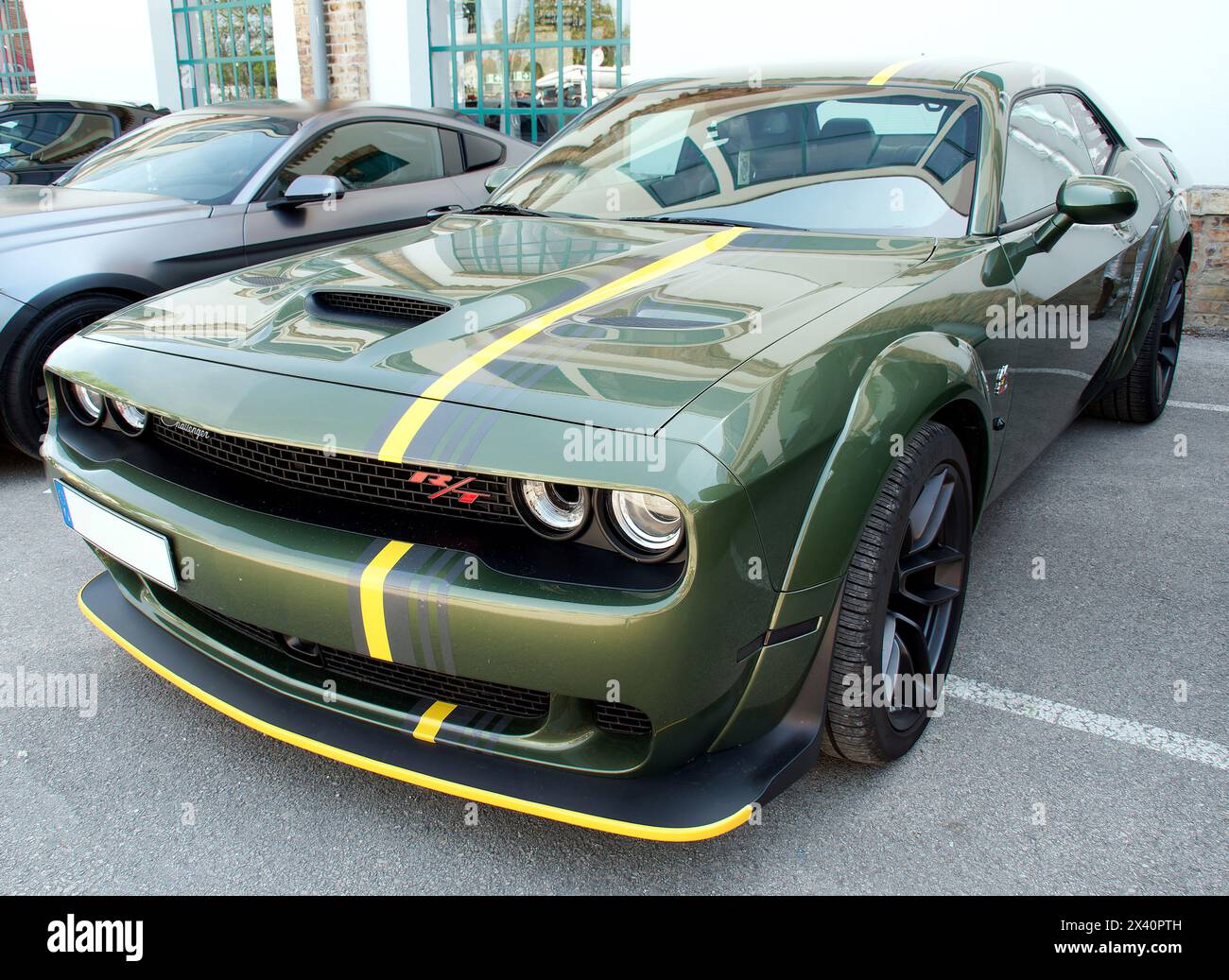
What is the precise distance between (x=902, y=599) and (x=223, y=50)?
11014 millimetres

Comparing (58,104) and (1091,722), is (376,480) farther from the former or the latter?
(58,104)

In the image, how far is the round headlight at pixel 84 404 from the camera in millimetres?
2184

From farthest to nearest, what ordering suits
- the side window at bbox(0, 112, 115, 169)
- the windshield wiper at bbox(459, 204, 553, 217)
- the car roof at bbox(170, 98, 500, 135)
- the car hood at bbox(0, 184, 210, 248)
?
the side window at bbox(0, 112, 115, 169) < the car roof at bbox(170, 98, 500, 135) < the car hood at bbox(0, 184, 210, 248) < the windshield wiper at bbox(459, 204, 553, 217)

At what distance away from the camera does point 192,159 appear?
175 inches

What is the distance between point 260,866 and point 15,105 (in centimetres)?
635

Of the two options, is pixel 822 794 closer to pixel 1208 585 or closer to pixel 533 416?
pixel 533 416

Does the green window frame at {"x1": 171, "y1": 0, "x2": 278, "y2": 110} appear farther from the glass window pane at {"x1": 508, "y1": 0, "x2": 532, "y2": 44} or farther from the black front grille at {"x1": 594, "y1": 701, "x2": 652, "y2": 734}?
the black front grille at {"x1": 594, "y1": 701, "x2": 652, "y2": 734}

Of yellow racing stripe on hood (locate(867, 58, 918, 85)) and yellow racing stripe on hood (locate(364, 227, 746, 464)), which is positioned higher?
yellow racing stripe on hood (locate(867, 58, 918, 85))

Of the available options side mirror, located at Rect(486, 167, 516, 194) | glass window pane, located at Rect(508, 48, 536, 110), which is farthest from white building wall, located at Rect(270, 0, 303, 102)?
side mirror, located at Rect(486, 167, 516, 194)

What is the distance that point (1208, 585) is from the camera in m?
2.95

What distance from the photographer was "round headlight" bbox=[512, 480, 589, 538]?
1621 millimetres

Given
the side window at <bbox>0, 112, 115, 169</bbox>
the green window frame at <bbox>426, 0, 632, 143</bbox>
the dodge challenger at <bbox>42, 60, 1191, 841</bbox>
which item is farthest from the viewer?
the green window frame at <bbox>426, 0, 632, 143</bbox>

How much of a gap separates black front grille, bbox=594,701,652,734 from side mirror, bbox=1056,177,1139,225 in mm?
1759

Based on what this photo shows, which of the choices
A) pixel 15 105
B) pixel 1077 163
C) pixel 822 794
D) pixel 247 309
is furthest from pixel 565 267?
pixel 15 105
